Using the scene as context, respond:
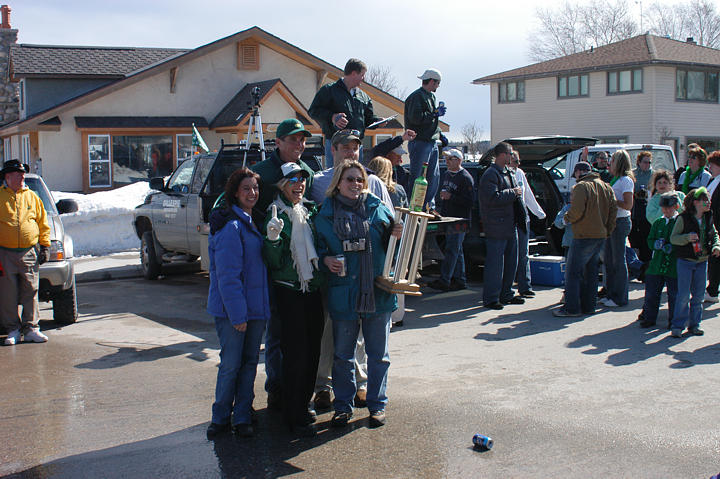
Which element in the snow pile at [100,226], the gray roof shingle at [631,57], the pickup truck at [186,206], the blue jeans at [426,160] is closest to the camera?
the blue jeans at [426,160]

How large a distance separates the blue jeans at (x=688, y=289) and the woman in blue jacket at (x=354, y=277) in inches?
148

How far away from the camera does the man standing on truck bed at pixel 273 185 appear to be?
5699 millimetres

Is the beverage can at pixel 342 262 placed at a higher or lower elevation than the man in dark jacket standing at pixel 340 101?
lower

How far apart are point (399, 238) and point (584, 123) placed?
35900 mm

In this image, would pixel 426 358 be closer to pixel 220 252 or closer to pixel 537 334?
pixel 537 334

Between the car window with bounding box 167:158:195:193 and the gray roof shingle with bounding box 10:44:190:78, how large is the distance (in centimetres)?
1581

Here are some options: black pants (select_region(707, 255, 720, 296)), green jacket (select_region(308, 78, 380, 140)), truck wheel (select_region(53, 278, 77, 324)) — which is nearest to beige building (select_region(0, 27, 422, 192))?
truck wheel (select_region(53, 278, 77, 324))

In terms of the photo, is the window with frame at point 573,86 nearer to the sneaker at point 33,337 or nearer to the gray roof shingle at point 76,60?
the gray roof shingle at point 76,60

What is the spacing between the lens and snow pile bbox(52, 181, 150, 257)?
628 inches

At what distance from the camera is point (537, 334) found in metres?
8.16

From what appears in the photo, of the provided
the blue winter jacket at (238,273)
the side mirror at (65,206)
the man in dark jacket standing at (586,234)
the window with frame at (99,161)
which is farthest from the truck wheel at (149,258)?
the window with frame at (99,161)

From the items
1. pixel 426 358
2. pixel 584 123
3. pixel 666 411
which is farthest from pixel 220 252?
pixel 584 123

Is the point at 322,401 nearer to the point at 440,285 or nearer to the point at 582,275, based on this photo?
the point at 582,275

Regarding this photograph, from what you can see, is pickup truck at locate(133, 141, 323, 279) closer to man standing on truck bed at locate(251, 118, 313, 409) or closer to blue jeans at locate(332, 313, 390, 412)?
man standing on truck bed at locate(251, 118, 313, 409)
